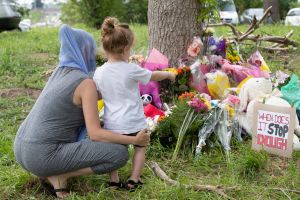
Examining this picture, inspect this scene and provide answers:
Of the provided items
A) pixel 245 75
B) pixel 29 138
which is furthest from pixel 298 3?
pixel 29 138

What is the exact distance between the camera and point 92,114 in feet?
8.73

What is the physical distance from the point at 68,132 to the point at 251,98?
1.57 metres

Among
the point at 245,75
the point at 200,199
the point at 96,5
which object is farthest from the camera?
the point at 96,5

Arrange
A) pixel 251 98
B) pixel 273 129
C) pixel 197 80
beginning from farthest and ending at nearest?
pixel 197 80, pixel 251 98, pixel 273 129

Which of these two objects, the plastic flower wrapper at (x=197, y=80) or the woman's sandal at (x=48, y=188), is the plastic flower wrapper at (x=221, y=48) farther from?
the woman's sandal at (x=48, y=188)

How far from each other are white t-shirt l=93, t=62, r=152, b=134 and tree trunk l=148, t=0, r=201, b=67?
152 cm

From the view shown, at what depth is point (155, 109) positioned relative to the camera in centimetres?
389

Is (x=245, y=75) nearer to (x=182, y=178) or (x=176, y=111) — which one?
(x=176, y=111)

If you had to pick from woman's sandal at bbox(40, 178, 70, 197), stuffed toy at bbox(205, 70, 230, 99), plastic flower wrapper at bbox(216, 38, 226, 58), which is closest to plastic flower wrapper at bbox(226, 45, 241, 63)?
plastic flower wrapper at bbox(216, 38, 226, 58)

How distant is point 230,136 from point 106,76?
1154 mm

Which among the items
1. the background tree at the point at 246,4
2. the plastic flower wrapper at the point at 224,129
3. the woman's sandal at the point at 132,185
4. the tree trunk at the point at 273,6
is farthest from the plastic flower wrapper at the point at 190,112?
the background tree at the point at 246,4

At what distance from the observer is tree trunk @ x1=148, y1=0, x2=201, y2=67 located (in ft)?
14.2

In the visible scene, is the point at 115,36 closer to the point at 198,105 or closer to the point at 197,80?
the point at 198,105

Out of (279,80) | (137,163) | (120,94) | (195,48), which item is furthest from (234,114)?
(120,94)
